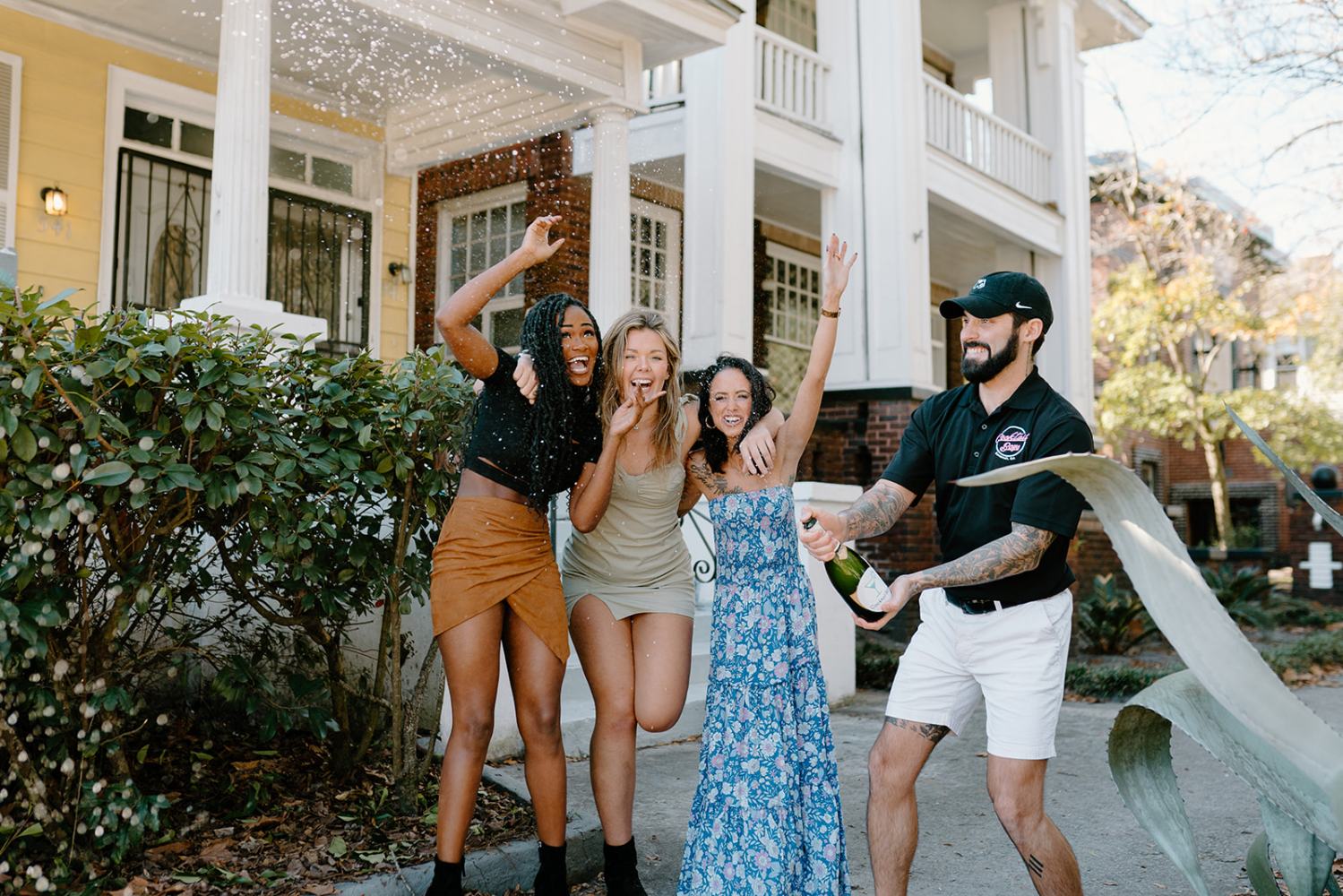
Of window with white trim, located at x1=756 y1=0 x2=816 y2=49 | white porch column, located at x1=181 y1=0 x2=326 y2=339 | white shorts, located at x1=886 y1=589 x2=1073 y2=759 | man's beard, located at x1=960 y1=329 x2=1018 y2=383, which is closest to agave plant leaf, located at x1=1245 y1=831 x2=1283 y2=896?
white shorts, located at x1=886 y1=589 x2=1073 y2=759

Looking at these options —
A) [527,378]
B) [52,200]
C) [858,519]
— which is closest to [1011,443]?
[858,519]

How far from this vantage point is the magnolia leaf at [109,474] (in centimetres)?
319

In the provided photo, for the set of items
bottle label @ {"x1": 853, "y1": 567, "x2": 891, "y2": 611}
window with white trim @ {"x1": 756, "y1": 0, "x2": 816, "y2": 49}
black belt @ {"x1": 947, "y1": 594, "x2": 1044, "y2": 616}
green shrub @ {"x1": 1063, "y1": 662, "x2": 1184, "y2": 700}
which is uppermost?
window with white trim @ {"x1": 756, "y1": 0, "x2": 816, "y2": 49}

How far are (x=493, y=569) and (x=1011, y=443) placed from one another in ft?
5.38

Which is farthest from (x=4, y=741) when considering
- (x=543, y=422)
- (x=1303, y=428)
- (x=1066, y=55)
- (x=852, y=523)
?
(x=1303, y=428)

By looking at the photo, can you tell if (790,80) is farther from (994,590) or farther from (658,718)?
(994,590)

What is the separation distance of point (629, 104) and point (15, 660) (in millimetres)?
6894

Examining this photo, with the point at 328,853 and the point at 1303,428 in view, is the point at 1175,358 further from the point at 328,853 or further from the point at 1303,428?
the point at 328,853

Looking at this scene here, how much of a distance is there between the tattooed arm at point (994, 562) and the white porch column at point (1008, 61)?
541 inches

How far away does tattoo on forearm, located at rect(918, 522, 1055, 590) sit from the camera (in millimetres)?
3025

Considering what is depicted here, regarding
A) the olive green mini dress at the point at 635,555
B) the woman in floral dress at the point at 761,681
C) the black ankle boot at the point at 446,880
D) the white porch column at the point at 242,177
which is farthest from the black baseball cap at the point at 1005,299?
the white porch column at the point at 242,177

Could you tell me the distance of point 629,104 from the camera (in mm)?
9047

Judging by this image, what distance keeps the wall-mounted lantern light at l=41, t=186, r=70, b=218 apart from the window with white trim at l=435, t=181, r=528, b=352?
10.9ft

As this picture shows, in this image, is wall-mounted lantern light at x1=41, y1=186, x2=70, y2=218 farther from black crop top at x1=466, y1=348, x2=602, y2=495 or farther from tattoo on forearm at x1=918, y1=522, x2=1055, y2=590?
tattoo on forearm at x1=918, y1=522, x2=1055, y2=590
